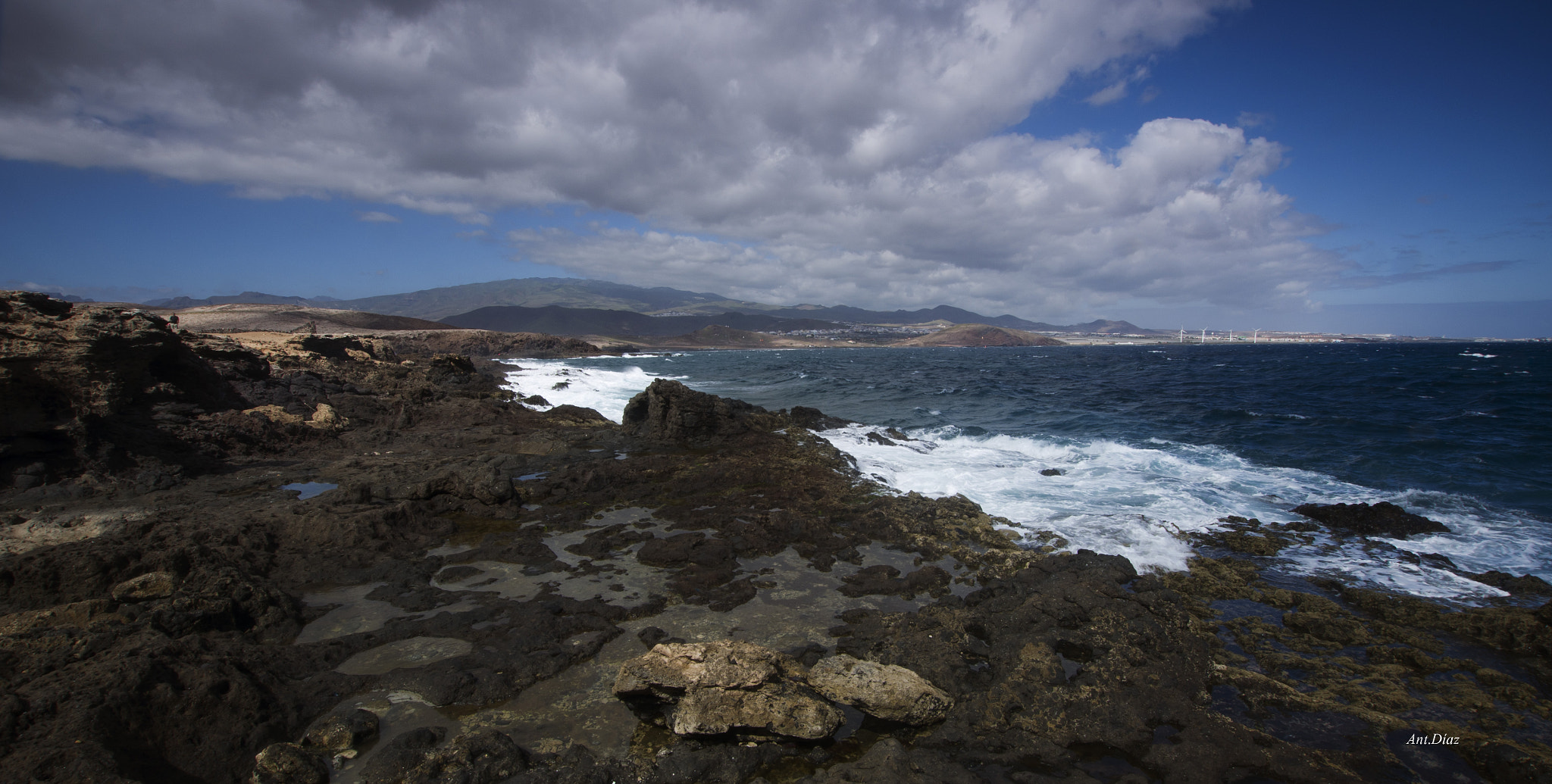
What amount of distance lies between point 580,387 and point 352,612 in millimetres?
24732

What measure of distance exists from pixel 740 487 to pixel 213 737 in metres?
7.24

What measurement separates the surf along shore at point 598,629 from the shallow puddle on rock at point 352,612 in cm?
4

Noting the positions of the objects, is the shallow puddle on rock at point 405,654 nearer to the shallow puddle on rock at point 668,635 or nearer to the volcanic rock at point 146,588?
the shallow puddle on rock at point 668,635

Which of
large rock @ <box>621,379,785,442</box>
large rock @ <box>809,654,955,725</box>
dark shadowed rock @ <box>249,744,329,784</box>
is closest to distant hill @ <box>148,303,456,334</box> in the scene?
large rock @ <box>621,379,785,442</box>

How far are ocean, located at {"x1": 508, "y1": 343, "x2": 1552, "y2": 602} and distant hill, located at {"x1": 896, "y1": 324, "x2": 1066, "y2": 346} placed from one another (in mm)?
139137

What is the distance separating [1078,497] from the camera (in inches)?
430

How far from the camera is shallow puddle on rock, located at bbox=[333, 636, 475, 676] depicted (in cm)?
466

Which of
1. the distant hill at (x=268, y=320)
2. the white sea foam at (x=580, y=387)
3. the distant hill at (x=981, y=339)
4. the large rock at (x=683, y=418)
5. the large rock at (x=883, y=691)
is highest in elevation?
the distant hill at (x=981, y=339)

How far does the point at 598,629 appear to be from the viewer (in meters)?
5.32

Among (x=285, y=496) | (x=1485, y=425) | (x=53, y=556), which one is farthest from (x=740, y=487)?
(x=1485, y=425)

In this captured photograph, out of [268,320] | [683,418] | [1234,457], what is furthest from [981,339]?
[683,418]

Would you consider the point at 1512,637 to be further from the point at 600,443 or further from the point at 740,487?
the point at 600,443

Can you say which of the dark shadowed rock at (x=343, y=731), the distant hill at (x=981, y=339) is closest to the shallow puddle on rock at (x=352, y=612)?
the dark shadowed rock at (x=343, y=731)

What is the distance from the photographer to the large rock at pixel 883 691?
13.6ft
